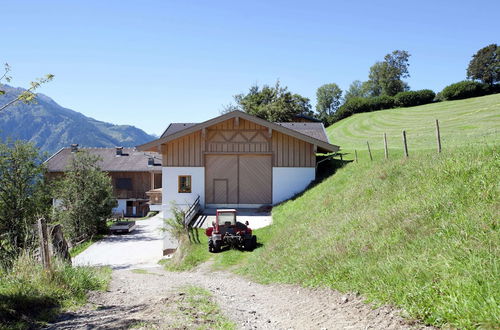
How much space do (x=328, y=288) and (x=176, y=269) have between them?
915cm

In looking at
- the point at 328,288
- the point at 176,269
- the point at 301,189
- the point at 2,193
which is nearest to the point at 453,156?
the point at 328,288

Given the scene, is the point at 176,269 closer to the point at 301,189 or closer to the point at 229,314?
the point at 229,314

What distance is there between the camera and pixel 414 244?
6.87m

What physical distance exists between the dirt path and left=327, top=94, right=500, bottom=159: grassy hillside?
24.2m

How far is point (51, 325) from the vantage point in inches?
218

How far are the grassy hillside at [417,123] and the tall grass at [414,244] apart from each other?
18.5 metres

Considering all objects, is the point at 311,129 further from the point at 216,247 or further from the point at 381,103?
the point at 381,103

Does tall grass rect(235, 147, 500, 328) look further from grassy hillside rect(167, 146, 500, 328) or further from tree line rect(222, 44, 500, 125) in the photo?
tree line rect(222, 44, 500, 125)

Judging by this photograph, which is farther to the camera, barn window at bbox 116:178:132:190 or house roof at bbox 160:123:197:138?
barn window at bbox 116:178:132:190

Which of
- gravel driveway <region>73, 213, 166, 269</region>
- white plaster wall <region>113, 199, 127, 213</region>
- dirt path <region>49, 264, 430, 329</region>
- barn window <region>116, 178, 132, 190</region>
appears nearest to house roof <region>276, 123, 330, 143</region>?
gravel driveway <region>73, 213, 166, 269</region>

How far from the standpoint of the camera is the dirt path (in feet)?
17.3

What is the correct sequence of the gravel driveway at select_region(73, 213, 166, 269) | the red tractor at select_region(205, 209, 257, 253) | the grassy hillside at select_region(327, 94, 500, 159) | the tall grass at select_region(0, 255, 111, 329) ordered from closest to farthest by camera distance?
1. the tall grass at select_region(0, 255, 111, 329)
2. the red tractor at select_region(205, 209, 257, 253)
3. the gravel driveway at select_region(73, 213, 166, 269)
4. the grassy hillside at select_region(327, 94, 500, 159)

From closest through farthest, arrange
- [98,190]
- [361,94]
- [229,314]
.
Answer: [229,314] → [98,190] → [361,94]

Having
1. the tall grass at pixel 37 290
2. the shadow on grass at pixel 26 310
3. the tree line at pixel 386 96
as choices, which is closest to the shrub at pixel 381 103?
the tree line at pixel 386 96
